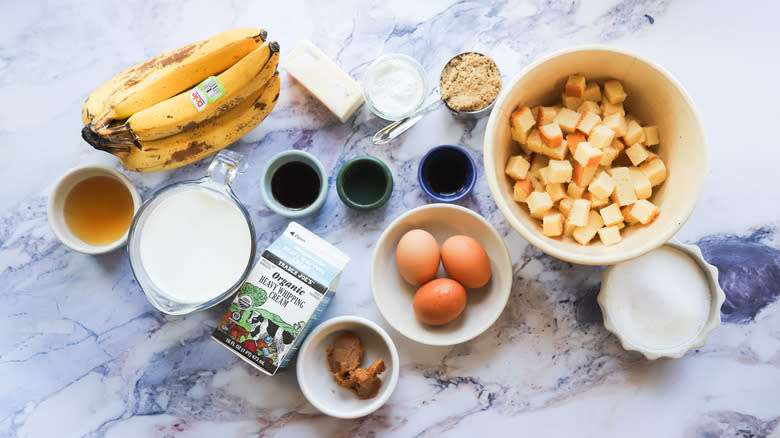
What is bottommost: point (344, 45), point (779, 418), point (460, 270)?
point (779, 418)

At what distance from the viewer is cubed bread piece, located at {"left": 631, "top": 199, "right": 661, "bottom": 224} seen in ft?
3.61

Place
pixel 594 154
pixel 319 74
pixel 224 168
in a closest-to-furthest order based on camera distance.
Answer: pixel 594 154
pixel 224 168
pixel 319 74

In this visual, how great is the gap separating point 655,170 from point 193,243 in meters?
1.02

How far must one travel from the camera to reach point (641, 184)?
1125mm

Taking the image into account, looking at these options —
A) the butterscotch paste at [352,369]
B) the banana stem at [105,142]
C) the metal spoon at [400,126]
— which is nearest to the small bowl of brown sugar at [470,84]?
the metal spoon at [400,126]

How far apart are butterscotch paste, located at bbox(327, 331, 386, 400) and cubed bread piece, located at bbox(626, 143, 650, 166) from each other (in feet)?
2.39

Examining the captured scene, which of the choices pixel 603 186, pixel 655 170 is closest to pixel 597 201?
pixel 603 186

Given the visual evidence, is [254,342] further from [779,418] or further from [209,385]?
[779,418]

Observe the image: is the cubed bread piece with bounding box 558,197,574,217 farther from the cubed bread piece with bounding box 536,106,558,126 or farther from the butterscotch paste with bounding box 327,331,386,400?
the butterscotch paste with bounding box 327,331,386,400

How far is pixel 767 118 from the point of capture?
1336 mm

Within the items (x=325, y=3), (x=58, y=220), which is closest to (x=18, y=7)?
(x=58, y=220)

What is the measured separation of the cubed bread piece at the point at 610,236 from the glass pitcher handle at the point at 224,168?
32.4 inches

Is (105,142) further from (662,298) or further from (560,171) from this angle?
(662,298)

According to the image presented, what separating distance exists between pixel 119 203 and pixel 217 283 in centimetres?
37
